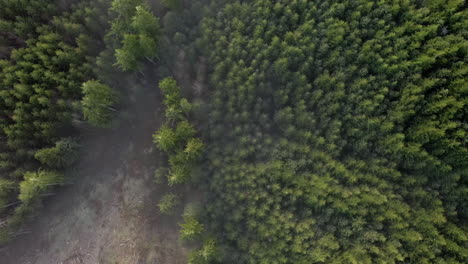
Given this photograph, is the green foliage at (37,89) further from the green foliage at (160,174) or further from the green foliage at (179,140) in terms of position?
the green foliage at (179,140)

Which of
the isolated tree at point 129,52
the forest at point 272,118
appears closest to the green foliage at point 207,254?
the forest at point 272,118

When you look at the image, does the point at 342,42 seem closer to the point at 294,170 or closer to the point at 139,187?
the point at 294,170

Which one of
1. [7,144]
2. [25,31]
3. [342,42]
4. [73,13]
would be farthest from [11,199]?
[342,42]

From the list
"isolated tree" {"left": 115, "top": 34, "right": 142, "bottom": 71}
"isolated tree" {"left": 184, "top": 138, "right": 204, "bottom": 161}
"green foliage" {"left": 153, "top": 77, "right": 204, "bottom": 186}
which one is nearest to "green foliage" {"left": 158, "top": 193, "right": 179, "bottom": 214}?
"green foliage" {"left": 153, "top": 77, "right": 204, "bottom": 186}

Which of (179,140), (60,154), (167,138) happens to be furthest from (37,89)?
(179,140)

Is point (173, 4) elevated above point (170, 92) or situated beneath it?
elevated above

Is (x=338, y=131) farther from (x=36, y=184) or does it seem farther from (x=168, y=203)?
(x=36, y=184)
